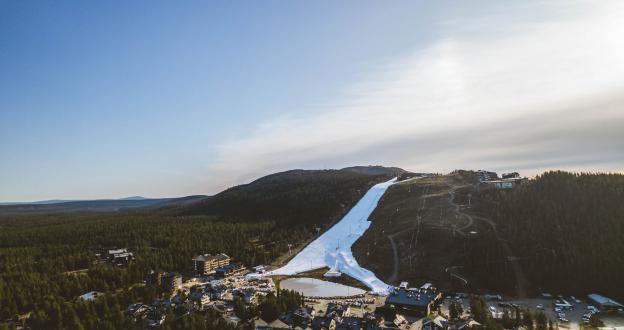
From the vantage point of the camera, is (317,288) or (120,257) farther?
(120,257)

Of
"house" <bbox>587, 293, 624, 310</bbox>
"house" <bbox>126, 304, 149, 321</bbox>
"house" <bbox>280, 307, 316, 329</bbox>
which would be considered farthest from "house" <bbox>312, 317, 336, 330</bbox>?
"house" <bbox>587, 293, 624, 310</bbox>

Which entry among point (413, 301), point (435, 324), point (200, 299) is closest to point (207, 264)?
point (200, 299)

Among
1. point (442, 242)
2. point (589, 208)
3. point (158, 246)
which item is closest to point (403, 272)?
point (442, 242)

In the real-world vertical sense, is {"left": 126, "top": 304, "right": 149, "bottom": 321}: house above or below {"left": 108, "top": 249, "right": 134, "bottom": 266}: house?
below

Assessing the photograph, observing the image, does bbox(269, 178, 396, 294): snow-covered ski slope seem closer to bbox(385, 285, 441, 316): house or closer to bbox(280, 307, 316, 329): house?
bbox(385, 285, 441, 316): house

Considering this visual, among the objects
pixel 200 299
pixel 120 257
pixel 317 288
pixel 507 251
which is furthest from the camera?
pixel 120 257

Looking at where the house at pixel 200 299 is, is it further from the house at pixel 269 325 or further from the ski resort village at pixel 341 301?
the house at pixel 269 325

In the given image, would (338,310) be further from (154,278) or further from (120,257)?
(120,257)
